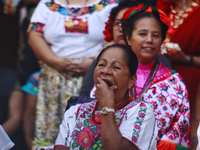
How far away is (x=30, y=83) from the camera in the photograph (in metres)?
3.41

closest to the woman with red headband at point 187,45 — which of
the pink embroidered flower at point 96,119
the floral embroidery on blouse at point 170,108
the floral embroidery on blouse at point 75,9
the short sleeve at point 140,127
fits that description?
the floral embroidery on blouse at point 170,108

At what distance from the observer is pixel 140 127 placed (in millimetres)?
1788

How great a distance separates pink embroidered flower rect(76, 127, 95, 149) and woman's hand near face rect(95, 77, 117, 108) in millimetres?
191

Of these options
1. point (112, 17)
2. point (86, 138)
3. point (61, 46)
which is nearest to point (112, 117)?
point (86, 138)

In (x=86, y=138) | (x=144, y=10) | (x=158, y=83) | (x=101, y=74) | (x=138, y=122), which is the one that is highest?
(x=144, y=10)

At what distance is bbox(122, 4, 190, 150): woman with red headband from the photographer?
2.19m

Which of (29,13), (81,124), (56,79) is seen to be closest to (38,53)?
(56,79)

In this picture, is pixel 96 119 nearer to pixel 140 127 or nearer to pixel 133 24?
pixel 140 127

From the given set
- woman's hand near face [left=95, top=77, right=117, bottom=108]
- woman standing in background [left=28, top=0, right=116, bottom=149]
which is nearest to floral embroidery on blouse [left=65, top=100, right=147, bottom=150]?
woman's hand near face [left=95, top=77, right=117, bottom=108]

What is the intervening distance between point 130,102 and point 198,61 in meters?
1.13

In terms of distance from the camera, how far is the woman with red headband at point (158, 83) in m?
2.19

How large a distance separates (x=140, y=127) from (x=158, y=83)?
0.60m

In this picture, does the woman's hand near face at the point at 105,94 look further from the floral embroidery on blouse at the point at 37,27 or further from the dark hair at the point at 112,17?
the floral embroidery on blouse at the point at 37,27

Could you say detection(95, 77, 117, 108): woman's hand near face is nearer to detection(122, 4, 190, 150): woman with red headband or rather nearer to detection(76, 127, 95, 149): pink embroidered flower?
detection(76, 127, 95, 149): pink embroidered flower
